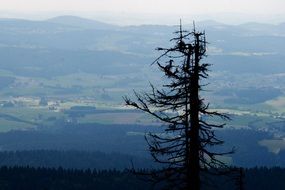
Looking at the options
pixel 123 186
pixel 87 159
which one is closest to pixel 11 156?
pixel 87 159

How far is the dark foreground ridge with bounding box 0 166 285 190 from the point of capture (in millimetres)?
112562

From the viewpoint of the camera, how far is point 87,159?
177375mm

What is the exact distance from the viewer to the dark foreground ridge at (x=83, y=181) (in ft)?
369

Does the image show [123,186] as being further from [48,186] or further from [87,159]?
[87,159]

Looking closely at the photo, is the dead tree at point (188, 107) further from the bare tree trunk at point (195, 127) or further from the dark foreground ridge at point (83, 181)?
the dark foreground ridge at point (83, 181)

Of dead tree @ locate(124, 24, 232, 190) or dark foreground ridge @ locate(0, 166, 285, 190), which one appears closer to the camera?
dead tree @ locate(124, 24, 232, 190)

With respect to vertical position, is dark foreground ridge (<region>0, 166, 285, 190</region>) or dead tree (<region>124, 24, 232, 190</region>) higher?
dead tree (<region>124, 24, 232, 190</region>)

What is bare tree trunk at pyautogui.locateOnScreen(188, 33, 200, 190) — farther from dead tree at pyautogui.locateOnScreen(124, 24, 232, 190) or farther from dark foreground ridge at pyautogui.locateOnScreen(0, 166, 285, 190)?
dark foreground ridge at pyautogui.locateOnScreen(0, 166, 285, 190)

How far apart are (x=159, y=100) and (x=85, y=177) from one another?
97934mm

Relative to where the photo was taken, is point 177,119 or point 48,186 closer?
point 177,119

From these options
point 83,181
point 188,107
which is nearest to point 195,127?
point 188,107

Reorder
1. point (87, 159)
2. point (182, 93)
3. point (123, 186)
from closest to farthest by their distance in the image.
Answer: point (182, 93) → point (123, 186) → point (87, 159)

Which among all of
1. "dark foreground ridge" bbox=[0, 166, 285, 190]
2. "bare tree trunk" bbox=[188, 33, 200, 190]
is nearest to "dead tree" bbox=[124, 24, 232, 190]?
"bare tree trunk" bbox=[188, 33, 200, 190]

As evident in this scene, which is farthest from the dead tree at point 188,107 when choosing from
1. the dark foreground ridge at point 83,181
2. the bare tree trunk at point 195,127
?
the dark foreground ridge at point 83,181
